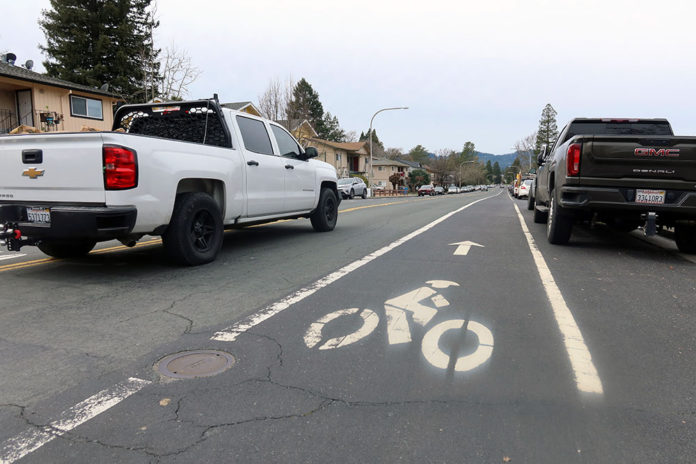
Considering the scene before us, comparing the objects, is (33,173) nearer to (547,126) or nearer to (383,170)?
(383,170)

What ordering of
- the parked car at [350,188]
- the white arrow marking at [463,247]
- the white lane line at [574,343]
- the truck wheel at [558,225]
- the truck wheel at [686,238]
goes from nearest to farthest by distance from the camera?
the white lane line at [574,343] → the white arrow marking at [463,247] → the truck wheel at [686,238] → the truck wheel at [558,225] → the parked car at [350,188]

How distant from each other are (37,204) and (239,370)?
11.7ft

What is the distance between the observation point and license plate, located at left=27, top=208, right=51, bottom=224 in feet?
16.1

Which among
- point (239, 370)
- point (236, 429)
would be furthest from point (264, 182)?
point (236, 429)

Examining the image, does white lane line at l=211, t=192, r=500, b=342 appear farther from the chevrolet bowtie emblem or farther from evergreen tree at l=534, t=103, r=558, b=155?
evergreen tree at l=534, t=103, r=558, b=155

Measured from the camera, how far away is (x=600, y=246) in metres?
8.24

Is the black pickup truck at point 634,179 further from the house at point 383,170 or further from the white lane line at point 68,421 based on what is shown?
the house at point 383,170

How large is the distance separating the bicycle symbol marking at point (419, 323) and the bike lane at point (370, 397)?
0.02 metres

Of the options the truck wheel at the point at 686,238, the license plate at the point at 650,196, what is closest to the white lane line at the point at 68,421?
the license plate at the point at 650,196

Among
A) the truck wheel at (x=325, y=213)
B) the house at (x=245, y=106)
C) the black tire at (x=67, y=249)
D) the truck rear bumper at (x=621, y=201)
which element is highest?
the house at (x=245, y=106)

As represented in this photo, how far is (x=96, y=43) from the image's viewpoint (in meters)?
36.8

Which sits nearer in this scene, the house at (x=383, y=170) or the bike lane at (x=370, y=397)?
the bike lane at (x=370, y=397)

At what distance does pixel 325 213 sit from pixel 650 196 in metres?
5.63

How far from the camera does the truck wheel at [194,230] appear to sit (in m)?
5.58
